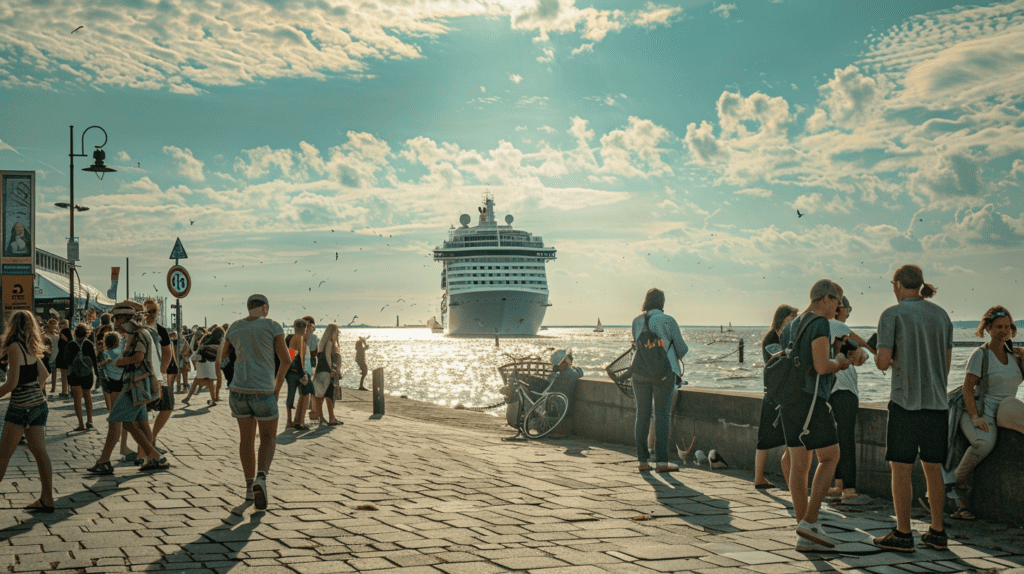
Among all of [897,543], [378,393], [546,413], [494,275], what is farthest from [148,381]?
[494,275]

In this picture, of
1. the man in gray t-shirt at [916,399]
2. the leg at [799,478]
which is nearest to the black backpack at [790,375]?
the leg at [799,478]

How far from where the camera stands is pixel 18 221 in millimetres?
23578

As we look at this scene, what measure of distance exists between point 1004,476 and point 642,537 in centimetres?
266

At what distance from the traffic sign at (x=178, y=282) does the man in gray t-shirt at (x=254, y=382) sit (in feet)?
23.8

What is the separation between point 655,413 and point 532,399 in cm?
360

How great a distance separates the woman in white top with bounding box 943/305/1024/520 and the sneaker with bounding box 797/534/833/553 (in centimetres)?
158

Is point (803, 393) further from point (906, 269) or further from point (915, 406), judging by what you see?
point (906, 269)

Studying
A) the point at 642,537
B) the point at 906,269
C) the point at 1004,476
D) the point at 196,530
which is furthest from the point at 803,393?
the point at 196,530

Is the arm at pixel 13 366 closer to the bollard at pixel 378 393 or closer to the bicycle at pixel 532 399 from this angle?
the bicycle at pixel 532 399

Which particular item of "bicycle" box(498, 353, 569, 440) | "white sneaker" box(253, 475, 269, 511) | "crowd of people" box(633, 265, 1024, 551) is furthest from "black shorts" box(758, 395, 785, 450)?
"bicycle" box(498, 353, 569, 440)

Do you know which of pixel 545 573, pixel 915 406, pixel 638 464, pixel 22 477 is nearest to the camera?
pixel 545 573

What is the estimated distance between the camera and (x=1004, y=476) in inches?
227

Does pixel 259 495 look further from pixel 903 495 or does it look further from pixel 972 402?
pixel 972 402

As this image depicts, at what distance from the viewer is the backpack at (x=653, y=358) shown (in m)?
8.13
